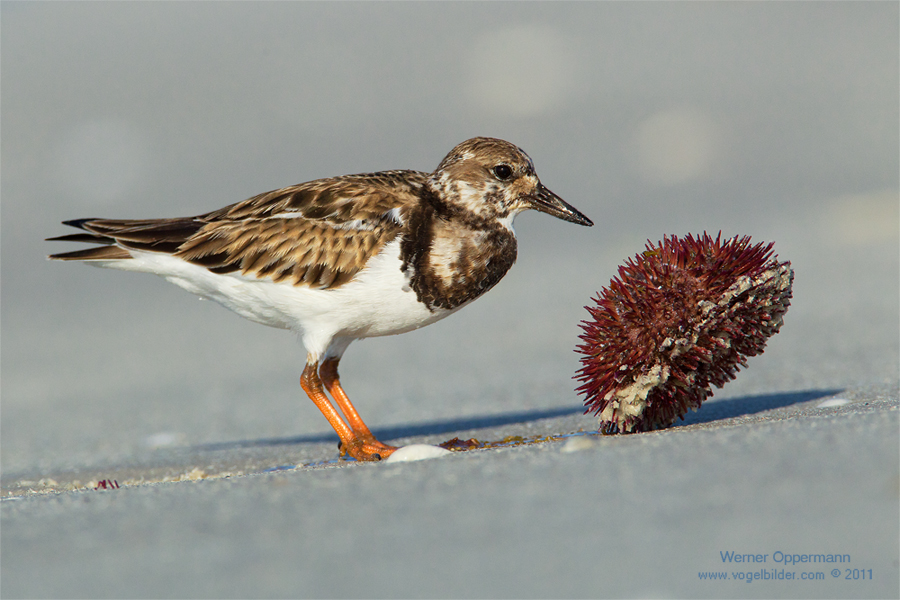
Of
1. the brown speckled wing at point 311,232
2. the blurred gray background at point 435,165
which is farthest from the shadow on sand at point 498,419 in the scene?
the brown speckled wing at point 311,232

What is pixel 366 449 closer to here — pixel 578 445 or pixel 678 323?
pixel 578 445

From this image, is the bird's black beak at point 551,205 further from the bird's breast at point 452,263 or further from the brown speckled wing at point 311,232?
Result: the brown speckled wing at point 311,232

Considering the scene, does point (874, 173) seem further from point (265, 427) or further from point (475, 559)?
point (475, 559)

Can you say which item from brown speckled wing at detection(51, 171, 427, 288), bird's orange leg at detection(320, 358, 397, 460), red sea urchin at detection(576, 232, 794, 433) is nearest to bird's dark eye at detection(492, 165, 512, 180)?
brown speckled wing at detection(51, 171, 427, 288)

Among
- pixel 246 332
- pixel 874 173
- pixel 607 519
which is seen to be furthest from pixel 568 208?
pixel 874 173

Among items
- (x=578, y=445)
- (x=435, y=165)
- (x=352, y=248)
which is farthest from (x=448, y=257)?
(x=435, y=165)

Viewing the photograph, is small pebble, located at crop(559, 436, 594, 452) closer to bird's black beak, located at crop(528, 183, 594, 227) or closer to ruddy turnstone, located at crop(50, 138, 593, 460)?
ruddy turnstone, located at crop(50, 138, 593, 460)
